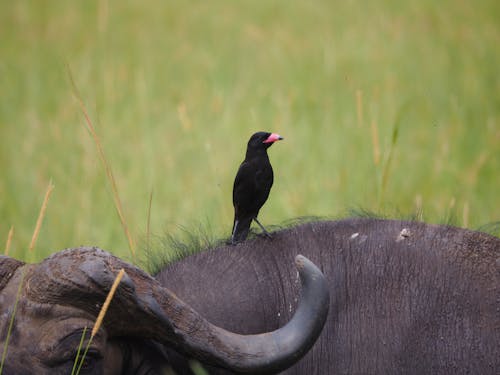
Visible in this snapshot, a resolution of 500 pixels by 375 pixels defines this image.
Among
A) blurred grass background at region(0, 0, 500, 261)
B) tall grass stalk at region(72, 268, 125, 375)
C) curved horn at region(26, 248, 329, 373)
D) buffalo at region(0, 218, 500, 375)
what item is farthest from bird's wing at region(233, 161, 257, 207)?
blurred grass background at region(0, 0, 500, 261)

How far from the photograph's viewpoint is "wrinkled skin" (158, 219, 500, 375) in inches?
157

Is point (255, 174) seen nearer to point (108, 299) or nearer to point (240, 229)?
point (240, 229)

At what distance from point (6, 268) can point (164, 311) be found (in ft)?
2.45

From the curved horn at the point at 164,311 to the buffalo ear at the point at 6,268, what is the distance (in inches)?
5.6

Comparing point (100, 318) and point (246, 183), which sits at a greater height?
point (246, 183)

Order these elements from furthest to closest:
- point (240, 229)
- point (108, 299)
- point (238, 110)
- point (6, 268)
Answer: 1. point (238, 110)
2. point (240, 229)
3. point (6, 268)
4. point (108, 299)

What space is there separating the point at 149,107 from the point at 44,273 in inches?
377

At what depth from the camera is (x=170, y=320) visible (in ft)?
11.5

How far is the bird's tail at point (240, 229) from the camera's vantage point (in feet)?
14.4

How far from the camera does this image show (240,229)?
4426mm

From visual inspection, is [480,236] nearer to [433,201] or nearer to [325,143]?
[433,201]

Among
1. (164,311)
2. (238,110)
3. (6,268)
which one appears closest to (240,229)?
(164,311)

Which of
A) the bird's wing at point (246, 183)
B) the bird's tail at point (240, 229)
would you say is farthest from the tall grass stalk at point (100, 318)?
the bird's tail at point (240, 229)

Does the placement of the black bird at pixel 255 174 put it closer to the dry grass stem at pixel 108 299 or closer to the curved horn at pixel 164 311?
the curved horn at pixel 164 311
